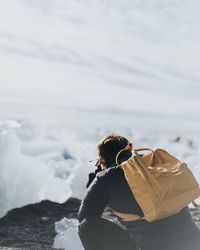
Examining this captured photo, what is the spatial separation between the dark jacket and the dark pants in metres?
0.07

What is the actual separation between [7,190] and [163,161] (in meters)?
10.8

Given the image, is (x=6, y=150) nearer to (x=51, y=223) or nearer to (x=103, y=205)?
(x=51, y=223)

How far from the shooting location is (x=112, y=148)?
355cm

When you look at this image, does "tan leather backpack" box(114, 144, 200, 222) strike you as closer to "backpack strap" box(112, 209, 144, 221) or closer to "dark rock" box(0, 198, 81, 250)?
"backpack strap" box(112, 209, 144, 221)

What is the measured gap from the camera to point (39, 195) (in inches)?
585

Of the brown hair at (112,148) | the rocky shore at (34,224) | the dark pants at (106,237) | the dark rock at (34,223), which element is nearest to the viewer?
the dark pants at (106,237)

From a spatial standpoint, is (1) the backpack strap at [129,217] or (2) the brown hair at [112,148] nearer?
(1) the backpack strap at [129,217]

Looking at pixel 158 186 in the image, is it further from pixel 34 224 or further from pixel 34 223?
pixel 34 223

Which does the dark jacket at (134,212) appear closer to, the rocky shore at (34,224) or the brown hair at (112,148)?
the brown hair at (112,148)

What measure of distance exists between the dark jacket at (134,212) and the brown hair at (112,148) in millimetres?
199

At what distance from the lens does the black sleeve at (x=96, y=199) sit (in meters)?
3.31

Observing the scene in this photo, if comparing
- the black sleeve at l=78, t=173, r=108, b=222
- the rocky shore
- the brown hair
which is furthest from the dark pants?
the rocky shore

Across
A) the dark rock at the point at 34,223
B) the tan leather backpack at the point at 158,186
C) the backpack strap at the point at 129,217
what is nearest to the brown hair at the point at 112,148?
the tan leather backpack at the point at 158,186

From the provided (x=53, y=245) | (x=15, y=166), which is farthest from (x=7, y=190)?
(x=53, y=245)
